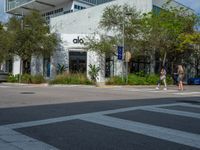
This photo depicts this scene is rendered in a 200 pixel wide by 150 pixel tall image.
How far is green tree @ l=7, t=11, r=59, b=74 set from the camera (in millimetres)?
36062

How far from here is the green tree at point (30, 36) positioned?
36062 mm

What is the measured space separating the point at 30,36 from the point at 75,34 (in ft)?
22.1

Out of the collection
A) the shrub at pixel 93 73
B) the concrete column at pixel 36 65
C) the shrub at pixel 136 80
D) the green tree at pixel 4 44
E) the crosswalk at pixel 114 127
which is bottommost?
the crosswalk at pixel 114 127

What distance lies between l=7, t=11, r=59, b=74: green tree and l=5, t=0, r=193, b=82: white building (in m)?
2.42

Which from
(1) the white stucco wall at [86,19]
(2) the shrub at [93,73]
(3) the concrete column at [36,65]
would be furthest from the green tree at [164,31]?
(3) the concrete column at [36,65]

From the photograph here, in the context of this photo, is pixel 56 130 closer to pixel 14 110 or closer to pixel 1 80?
pixel 14 110

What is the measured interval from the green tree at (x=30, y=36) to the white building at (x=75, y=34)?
2422 millimetres

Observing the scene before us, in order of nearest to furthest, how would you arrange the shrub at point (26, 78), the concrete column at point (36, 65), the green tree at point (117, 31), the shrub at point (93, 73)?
1. the shrub at point (26, 78)
2. the shrub at point (93, 73)
3. the green tree at point (117, 31)
4. the concrete column at point (36, 65)

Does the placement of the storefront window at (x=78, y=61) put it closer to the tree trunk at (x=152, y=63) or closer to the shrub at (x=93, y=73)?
the shrub at (x=93, y=73)

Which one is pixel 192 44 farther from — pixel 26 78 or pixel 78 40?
pixel 26 78

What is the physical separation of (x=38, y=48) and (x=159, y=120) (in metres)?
29.3

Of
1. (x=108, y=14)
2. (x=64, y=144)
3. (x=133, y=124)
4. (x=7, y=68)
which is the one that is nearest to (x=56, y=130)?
(x=64, y=144)

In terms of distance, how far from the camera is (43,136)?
7.43m

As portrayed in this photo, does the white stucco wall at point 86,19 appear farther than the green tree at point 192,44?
Yes
